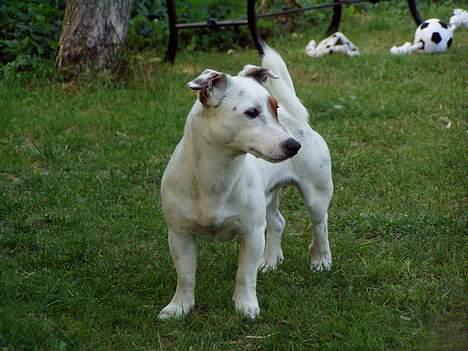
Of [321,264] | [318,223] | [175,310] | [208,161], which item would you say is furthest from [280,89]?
[175,310]

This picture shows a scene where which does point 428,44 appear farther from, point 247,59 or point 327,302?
point 327,302

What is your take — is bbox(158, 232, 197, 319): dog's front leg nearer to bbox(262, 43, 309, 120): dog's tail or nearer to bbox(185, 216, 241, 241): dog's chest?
bbox(185, 216, 241, 241): dog's chest

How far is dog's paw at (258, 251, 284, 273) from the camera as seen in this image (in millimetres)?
4949

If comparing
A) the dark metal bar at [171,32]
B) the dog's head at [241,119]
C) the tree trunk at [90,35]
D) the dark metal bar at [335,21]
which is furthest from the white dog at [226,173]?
the dark metal bar at [335,21]

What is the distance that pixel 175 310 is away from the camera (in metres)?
4.39

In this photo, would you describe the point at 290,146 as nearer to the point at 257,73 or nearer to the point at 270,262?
the point at 257,73

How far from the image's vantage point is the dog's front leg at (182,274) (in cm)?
435

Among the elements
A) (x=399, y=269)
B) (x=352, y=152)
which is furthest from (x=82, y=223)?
(x=352, y=152)

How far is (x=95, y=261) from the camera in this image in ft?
16.4

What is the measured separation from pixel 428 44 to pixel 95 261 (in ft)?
18.1

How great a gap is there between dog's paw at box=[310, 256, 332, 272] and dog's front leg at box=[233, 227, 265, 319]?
0.66m

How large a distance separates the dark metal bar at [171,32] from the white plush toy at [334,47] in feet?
4.72

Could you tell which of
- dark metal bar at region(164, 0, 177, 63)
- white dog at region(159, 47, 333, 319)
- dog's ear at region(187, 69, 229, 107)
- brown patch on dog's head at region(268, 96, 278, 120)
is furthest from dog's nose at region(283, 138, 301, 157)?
dark metal bar at region(164, 0, 177, 63)

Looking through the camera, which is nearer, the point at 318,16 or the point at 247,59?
the point at 247,59
